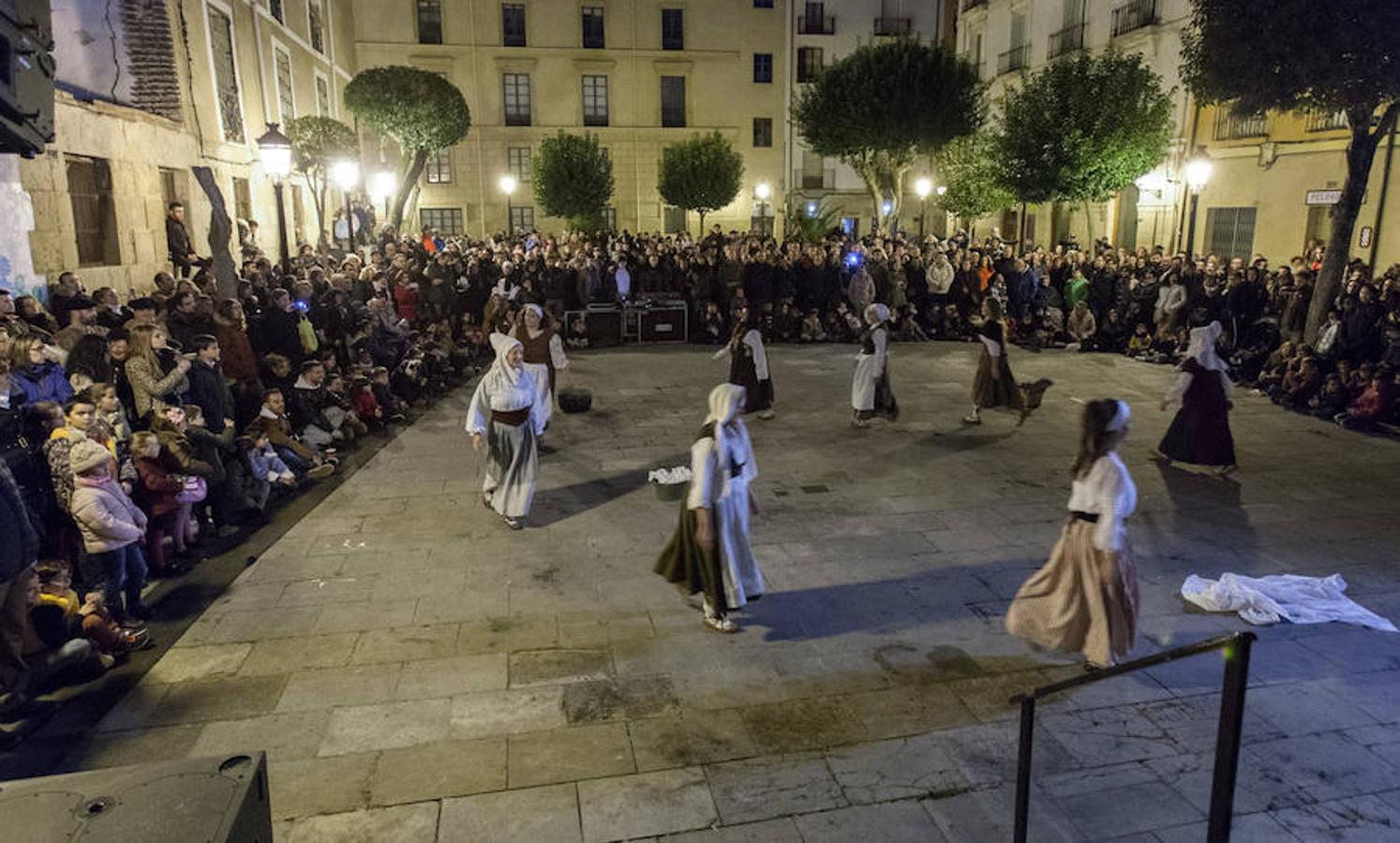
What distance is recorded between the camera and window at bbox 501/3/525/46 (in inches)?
1474

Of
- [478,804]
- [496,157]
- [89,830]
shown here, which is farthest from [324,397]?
[496,157]

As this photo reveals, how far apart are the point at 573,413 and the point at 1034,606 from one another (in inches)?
311

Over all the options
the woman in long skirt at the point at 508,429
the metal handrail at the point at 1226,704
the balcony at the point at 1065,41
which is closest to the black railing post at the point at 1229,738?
the metal handrail at the point at 1226,704

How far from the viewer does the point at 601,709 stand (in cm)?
534

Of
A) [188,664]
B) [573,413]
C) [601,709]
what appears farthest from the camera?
[573,413]

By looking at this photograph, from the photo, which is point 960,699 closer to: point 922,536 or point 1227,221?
point 922,536

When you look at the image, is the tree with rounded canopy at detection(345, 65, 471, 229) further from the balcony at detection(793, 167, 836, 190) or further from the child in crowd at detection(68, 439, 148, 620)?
the child in crowd at detection(68, 439, 148, 620)

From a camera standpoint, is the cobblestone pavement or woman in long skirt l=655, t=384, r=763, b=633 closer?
the cobblestone pavement

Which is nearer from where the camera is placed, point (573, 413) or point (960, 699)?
point (960, 699)

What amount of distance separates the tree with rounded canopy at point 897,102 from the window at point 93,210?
69.7 feet

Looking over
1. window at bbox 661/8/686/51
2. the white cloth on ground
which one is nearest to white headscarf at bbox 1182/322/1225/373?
the white cloth on ground

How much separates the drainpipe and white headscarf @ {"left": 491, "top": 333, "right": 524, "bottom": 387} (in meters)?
18.3

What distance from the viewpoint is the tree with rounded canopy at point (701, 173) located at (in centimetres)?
3406

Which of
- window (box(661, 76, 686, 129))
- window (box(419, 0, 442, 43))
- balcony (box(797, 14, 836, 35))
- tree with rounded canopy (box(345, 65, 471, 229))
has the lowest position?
tree with rounded canopy (box(345, 65, 471, 229))
